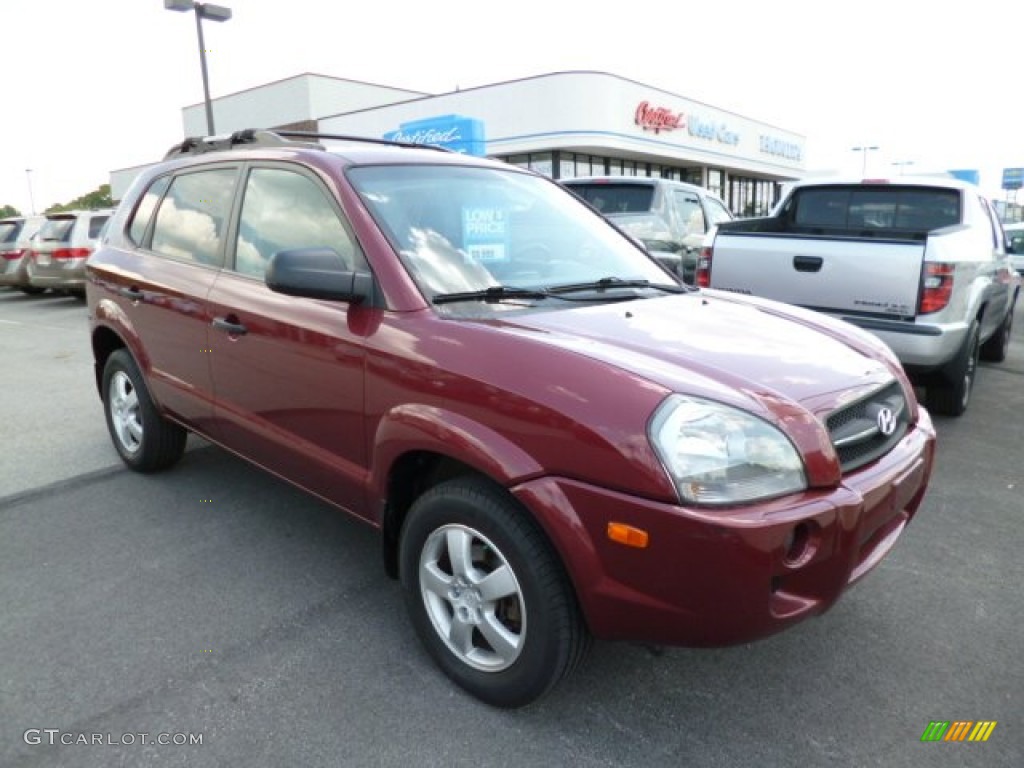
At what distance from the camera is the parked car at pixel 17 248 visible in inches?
629

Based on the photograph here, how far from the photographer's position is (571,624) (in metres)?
2.19

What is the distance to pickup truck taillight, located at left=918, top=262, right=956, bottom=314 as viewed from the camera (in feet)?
16.3

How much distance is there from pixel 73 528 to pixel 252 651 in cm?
165

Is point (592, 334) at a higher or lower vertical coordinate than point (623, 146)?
lower

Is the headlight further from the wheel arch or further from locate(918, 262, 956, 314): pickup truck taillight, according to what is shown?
locate(918, 262, 956, 314): pickup truck taillight

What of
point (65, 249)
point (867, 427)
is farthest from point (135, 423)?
point (65, 249)

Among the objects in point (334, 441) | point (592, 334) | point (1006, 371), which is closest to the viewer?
point (592, 334)

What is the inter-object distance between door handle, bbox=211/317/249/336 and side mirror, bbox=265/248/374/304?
703 mm

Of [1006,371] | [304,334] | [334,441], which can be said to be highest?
[304,334]

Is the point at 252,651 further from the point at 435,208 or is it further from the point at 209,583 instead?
the point at 435,208

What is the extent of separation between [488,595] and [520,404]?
614mm

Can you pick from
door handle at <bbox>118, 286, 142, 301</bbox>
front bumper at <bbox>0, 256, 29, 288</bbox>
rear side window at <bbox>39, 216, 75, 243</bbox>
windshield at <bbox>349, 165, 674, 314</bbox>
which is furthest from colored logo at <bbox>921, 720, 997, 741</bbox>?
front bumper at <bbox>0, 256, 29, 288</bbox>

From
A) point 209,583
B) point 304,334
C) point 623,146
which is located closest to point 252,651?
point 209,583

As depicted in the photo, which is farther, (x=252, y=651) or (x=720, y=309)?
(x=720, y=309)
